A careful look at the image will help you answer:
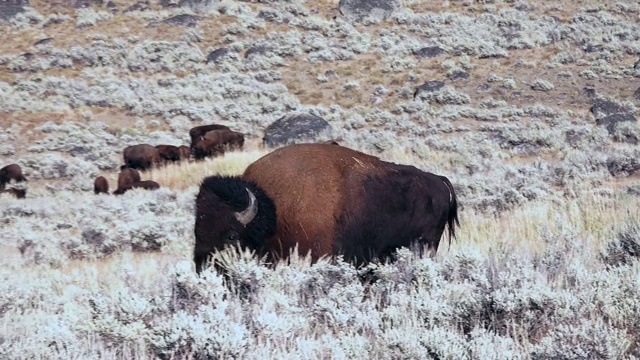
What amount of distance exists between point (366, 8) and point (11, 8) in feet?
51.1

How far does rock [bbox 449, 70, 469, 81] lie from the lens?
32031 millimetres

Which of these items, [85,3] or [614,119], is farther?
[85,3]

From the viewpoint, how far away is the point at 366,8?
3884 centimetres

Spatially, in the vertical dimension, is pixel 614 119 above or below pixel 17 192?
above

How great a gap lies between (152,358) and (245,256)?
1767mm

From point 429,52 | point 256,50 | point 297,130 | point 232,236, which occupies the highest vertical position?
point 232,236

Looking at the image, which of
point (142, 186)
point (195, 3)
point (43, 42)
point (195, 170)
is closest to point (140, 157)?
point (195, 170)

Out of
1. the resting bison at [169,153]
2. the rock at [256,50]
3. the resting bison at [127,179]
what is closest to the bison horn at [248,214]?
the resting bison at [127,179]

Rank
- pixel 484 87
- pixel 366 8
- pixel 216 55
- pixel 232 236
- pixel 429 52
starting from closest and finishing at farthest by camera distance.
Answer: pixel 232 236 < pixel 484 87 < pixel 216 55 < pixel 429 52 < pixel 366 8

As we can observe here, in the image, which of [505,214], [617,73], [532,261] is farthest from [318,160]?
[617,73]

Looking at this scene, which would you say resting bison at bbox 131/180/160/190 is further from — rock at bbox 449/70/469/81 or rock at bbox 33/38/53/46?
rock at bbox 33/38/53/46

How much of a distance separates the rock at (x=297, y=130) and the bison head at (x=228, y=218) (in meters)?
17.6

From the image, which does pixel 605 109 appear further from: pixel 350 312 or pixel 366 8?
pixel 350 312

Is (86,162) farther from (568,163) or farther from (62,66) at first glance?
(568,163)
